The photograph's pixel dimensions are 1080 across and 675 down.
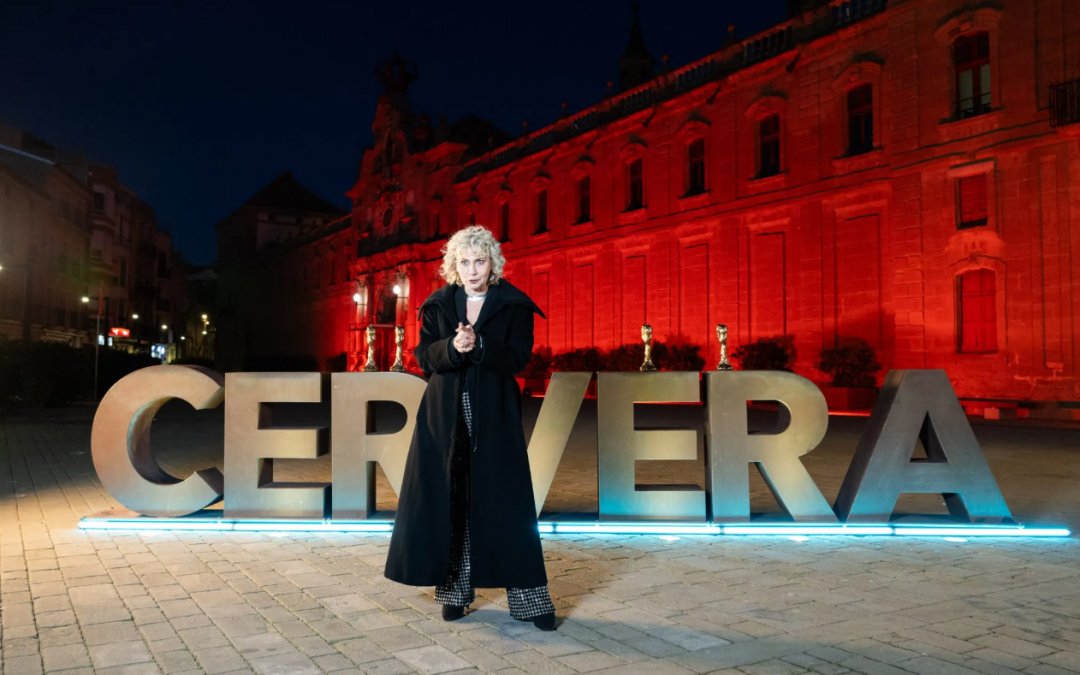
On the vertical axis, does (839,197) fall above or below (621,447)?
above

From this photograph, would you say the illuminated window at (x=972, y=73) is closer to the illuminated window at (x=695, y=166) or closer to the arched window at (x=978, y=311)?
the arched window at (x=978, y=311)

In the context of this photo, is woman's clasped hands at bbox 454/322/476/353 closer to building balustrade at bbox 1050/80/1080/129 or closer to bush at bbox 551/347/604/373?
building balustrade at bbox 1050/80/1080/129

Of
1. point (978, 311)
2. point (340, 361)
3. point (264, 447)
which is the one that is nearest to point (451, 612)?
point (264, 447)

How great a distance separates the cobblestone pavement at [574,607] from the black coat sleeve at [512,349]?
4.37ft

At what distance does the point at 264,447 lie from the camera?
6660mm

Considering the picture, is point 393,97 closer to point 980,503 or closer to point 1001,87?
point 1001,87

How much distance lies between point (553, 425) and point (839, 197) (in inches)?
742

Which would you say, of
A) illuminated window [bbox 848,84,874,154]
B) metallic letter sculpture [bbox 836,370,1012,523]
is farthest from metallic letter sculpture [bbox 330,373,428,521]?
illuminated window [bbox 848,84,874,154]

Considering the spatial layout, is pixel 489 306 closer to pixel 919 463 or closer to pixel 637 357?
pixel 919 463

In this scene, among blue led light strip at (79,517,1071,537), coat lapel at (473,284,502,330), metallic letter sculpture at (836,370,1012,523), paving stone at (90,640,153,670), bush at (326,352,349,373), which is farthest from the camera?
bush at (326,352,349,373)

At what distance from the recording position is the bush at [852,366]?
67.5 ft

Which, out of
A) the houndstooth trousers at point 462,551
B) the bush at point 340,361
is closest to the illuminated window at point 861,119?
the houndstooth trousers at point 462,551

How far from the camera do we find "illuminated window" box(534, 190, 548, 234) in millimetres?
35156

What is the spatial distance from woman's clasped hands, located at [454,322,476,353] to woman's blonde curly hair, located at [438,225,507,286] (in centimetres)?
50
